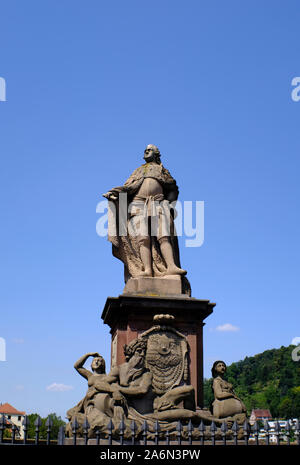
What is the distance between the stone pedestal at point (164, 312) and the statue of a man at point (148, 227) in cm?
90

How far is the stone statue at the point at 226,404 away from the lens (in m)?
10.4

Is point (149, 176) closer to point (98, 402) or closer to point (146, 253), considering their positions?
point (146, 253)

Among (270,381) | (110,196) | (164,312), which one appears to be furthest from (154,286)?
(270,381)


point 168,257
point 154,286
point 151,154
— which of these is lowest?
point 154,286

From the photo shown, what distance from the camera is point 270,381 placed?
13225cm

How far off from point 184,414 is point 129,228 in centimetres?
409

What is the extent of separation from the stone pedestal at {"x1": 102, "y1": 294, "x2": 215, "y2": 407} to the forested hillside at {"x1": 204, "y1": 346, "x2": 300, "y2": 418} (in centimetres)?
8816

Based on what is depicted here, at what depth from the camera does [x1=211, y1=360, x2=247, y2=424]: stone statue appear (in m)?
10.4

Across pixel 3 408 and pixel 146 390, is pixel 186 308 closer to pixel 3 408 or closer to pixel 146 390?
pixel 146 390

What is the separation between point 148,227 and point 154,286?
1.39 meters

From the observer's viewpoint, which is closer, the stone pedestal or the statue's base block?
the stone pedestal

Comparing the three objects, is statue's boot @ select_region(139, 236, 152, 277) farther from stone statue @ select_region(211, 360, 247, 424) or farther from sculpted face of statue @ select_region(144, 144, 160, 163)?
stone statue @ select_region(211, 360, 247, 424)

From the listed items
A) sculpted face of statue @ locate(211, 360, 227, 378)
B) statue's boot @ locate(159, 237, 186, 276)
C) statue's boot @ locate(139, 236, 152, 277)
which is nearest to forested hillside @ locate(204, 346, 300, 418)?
sculpted face of statue @ locate(211, 360, 227, 378)
